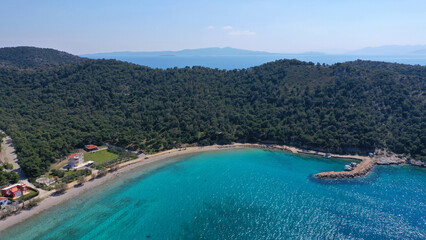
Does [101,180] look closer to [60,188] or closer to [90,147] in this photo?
[60,188]

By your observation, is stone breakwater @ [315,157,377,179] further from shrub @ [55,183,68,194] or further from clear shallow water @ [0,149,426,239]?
shrub @ [55,183,68,194]

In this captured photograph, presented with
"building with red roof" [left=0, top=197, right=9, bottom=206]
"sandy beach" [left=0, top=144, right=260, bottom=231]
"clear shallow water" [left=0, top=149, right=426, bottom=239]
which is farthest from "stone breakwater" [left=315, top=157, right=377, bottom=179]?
"building with red roof" [left=0, top=197, right=9, bottom=206]

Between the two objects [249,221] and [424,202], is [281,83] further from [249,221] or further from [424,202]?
[249,221]

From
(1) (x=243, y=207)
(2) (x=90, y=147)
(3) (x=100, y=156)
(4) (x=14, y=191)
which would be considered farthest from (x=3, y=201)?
(1) (x=243, y=207)

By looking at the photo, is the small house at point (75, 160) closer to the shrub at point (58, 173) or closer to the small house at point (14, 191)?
the shrub at point (58, 173)

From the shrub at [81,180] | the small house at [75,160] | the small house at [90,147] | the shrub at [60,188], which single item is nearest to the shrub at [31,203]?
the shrub at [60,188]

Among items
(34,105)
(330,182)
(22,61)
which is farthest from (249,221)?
(22,61)
